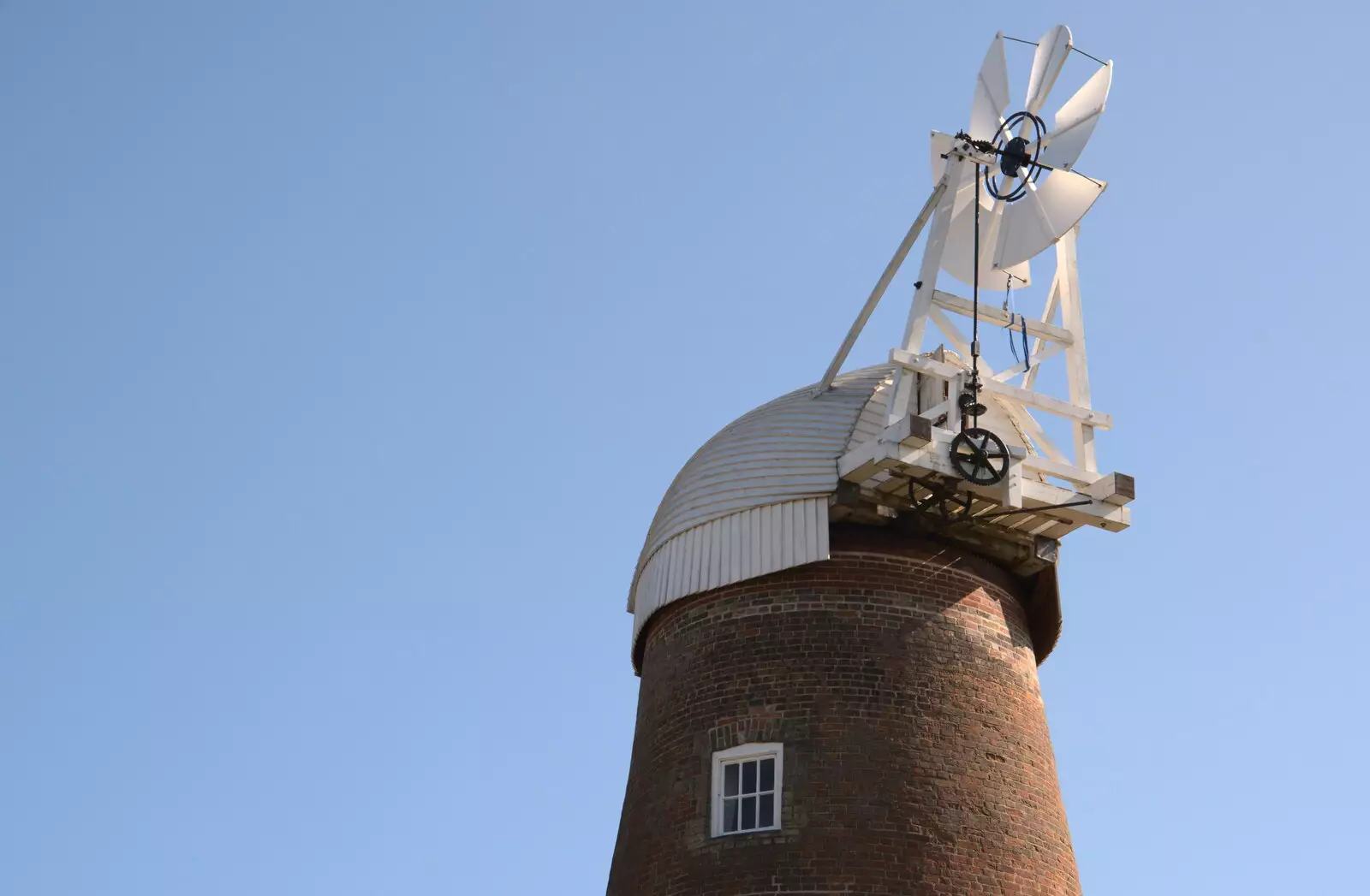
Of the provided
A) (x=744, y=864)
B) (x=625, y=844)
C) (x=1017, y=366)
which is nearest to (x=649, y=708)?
(x=625, y=844)

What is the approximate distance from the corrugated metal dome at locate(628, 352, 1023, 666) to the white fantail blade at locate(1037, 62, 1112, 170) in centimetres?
290

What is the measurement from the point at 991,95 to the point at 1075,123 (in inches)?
48.0

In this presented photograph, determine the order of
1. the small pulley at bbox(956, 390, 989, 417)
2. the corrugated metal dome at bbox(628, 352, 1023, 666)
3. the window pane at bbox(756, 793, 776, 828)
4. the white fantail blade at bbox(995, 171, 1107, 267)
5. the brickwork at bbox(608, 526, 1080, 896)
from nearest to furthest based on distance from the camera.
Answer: the brickwork at bbox(608, 526, 1080, 896) < the window pane at bbox(756, 793, 776, 828) < the small pulley at bbox(956, 390, 989, 417) < the corrugated metal dome at bbox(628, 352, 1023, 666) < the white fantail blade at bbox(995, 171, 1107, 267)

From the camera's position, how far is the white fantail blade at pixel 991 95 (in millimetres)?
20609

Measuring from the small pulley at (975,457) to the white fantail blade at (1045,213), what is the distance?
3.18 meters

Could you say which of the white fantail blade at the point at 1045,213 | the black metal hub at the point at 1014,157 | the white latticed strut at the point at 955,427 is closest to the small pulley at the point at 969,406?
the white latticed strut at the point at 955,427

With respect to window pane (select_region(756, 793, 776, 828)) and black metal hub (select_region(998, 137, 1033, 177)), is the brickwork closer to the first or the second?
window pane (select_region(756, 793, 776, 828))

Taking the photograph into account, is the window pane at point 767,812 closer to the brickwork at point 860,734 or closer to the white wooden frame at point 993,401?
the brickwork at point 860,734

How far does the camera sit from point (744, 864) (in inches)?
671

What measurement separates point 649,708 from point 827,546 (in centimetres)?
316

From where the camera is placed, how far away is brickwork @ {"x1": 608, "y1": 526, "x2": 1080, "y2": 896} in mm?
16922

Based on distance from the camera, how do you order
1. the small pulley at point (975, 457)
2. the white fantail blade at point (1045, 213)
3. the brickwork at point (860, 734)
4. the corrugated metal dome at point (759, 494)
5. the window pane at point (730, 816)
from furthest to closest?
1. the white fantail blade at point (1045, 213)
2. the corrugated metal dome at point (759, 494)
3. the small pulley at point (975, 457)
4. the window pane at point (730, 816)
5. the brickwork at point (860, 734)

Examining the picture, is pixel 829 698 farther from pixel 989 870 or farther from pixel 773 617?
pixel 989 870

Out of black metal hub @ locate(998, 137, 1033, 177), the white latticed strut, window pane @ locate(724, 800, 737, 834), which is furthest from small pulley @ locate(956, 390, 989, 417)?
window pane @ locate(724, 800, 737, 834)
